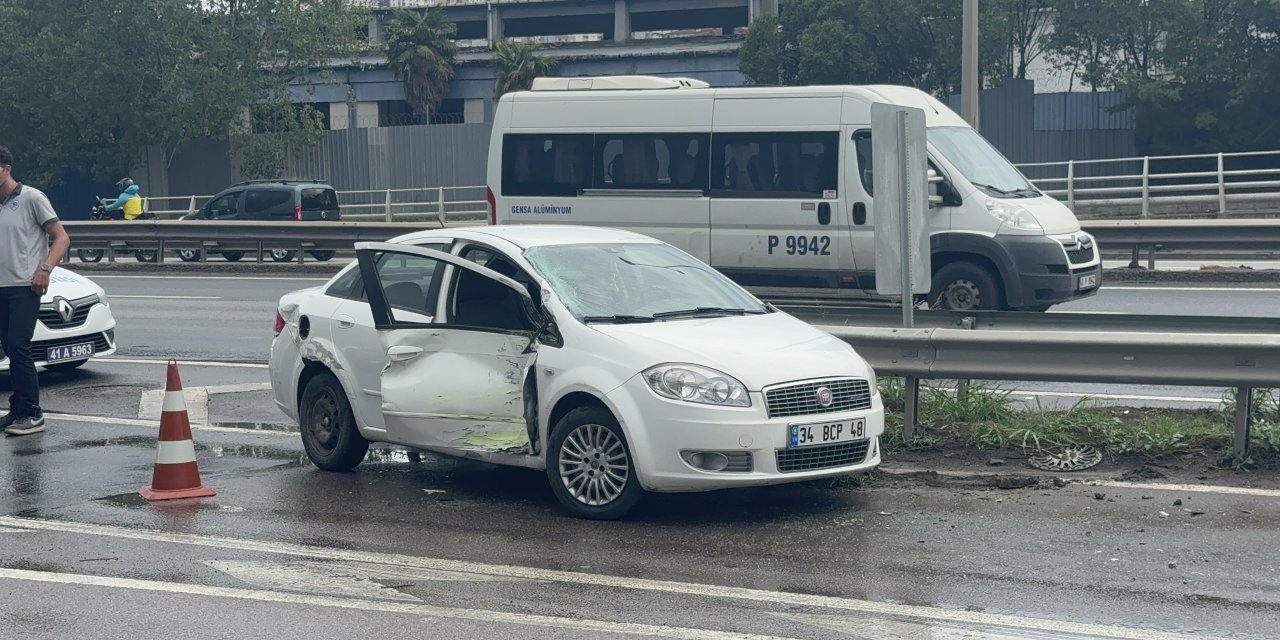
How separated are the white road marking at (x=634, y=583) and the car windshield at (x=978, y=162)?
346 inches

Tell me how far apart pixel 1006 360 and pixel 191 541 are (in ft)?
14.9

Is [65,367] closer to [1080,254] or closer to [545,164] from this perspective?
[545,164]

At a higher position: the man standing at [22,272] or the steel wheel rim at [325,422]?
the man standing at [22,272]

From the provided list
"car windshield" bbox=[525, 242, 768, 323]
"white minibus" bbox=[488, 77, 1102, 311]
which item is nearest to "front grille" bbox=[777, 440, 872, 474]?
"car windshield" bbox=[525, 242, 768, 323]

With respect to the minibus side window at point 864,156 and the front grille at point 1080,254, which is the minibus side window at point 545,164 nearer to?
the minibus side window at point 864,156

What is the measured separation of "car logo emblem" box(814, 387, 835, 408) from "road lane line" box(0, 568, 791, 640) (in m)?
2.01

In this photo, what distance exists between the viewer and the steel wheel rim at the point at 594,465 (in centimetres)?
728

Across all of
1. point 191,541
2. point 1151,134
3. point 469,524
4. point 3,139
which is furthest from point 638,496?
point 3,139

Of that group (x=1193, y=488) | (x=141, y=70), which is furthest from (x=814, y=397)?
(x=141, y=70)

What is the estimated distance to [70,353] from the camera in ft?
41.0

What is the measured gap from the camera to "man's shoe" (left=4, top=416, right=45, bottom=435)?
1012cm

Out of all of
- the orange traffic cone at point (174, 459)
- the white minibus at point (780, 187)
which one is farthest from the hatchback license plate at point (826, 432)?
the white minibus at point (780, 187)

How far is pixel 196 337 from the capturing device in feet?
52.4

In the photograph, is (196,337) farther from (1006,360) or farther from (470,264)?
(1006,360)
